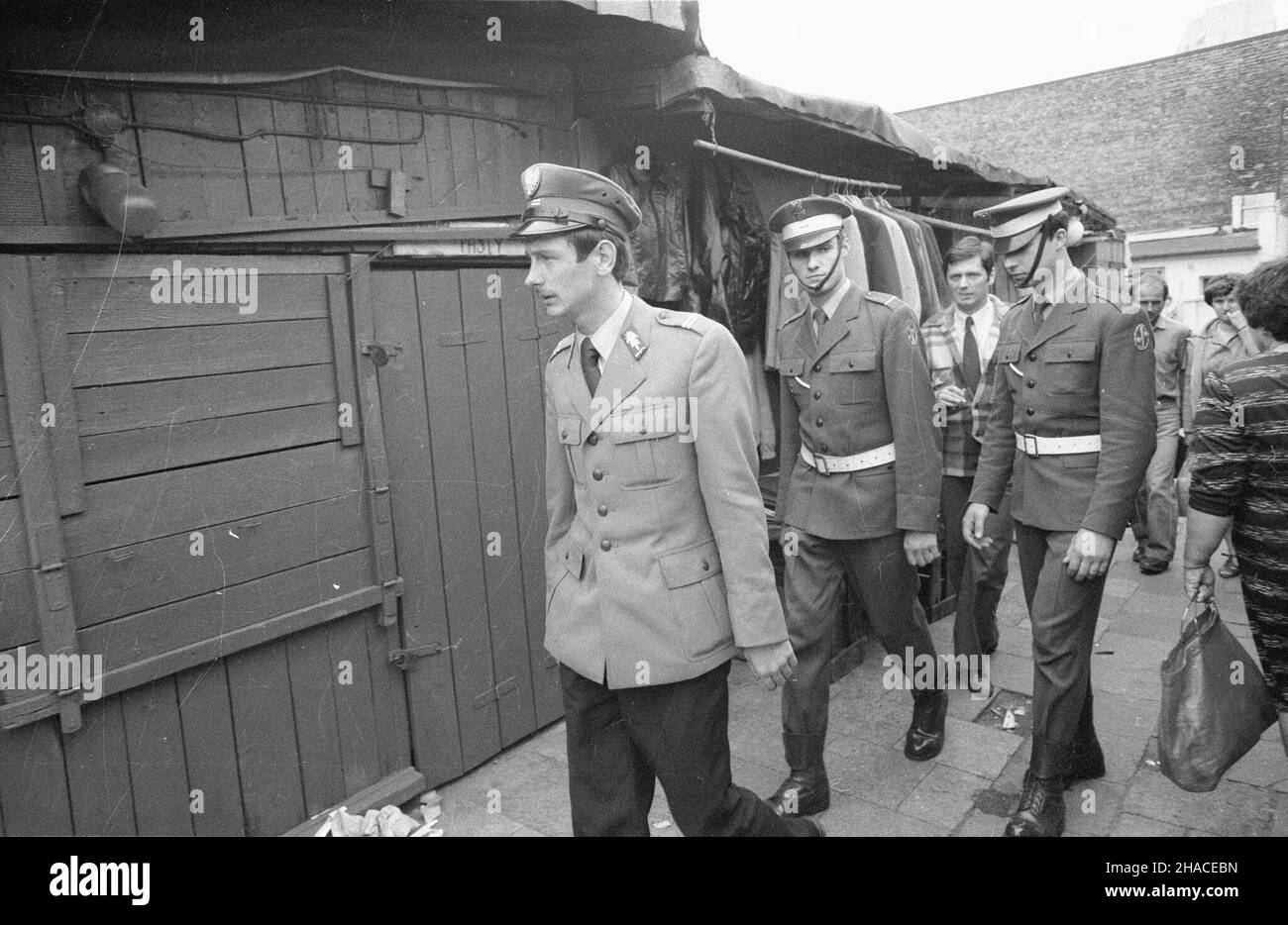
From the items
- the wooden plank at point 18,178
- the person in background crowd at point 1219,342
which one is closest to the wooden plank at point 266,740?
the wooden plank at point 18,178

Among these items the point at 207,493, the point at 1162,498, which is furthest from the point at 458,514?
the point at 1162,498

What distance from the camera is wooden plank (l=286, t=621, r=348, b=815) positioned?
3.29m

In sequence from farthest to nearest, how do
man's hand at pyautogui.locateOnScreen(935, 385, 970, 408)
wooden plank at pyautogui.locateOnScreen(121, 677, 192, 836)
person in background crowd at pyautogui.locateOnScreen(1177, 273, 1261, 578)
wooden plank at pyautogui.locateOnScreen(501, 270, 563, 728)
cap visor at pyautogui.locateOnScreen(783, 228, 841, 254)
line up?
person in background crowd at pyautogui.locateOnScreen(1177, 273, 1261, 578), man's hand at pyautogui.locateOnScreen(935, 385, 970, 408), wooden plank at pyautogui.locateOnScreen(501, 270, 563, 728), cap visor at pyautogui.locateOnScreen(783, 228, 841, 254), wooden plank at pyautogui.locateOnScreen(121, 677, 192, 836)

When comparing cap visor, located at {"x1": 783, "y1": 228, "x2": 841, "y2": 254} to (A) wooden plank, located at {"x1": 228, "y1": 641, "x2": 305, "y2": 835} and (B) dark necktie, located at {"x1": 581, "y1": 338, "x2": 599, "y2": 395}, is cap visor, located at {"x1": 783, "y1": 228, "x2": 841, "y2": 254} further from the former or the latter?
(A) wooden plank, located at {"x1": 228, "y1": 641, "x2": 305, "y2": 835}

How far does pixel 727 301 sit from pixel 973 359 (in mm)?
1394

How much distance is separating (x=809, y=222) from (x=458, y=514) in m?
1.87

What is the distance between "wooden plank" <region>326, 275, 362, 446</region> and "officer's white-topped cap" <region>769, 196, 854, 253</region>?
1723 millimetres

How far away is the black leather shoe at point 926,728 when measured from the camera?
12.7ft

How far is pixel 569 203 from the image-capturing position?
2.39m

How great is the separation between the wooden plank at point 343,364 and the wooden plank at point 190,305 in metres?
0.04

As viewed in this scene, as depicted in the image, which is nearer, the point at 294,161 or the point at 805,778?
the point at 294,161

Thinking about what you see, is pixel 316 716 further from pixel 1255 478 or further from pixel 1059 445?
pixel 1255 478

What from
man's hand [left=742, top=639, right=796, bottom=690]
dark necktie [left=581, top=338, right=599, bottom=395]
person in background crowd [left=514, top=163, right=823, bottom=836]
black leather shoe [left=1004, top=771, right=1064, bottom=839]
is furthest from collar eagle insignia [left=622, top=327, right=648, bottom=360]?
black leather shoe [left=1004, top=771, right=1064, bottom=839]

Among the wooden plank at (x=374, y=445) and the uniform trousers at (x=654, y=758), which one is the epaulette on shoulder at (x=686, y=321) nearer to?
the uniform trousers at (x=654, y=758)
